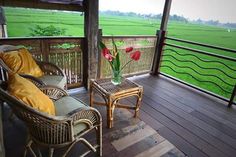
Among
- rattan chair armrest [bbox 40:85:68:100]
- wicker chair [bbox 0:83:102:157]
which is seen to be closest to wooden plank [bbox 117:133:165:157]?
wicker chair [bbox 0:83:102:157]

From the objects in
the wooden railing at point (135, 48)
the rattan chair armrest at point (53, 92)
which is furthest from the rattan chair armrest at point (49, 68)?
the wooden railing at point (135, 48)

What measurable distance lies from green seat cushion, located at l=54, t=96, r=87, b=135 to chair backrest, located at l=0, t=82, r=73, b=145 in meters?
0.11

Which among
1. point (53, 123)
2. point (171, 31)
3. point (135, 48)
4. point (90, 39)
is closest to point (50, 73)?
point (90, 39)

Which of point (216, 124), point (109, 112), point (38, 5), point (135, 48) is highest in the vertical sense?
point (38, 5)

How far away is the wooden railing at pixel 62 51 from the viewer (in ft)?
7.72

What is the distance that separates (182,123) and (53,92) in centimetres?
169

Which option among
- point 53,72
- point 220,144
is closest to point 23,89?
point 53,72

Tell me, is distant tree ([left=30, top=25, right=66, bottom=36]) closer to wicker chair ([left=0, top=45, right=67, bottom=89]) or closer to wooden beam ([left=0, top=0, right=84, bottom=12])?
wooden beam ([left=0, top=0, right=84, bottom=12])

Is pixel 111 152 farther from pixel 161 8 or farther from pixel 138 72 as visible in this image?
pixel 161 8

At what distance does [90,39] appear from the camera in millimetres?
2758

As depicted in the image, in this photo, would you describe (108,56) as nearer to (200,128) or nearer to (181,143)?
(181,143)

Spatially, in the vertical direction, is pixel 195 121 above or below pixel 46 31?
below

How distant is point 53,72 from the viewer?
7.70ft

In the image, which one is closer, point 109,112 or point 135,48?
point 109,112
